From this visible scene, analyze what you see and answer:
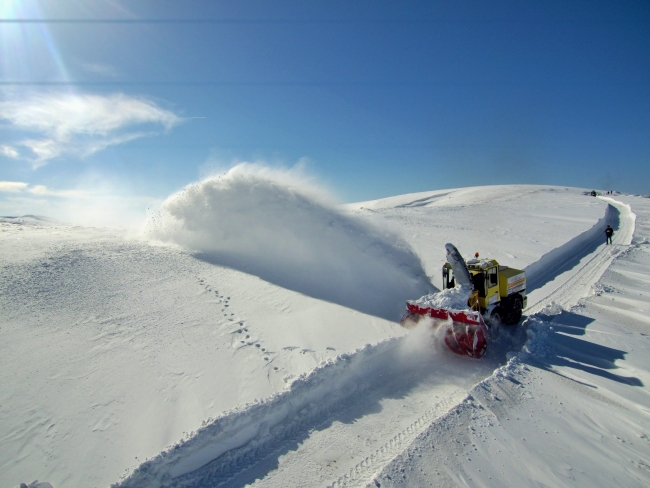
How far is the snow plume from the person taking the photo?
→ 10.2 metres

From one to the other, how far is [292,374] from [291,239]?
6.81m

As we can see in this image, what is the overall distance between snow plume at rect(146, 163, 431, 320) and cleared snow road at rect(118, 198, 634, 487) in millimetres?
2447

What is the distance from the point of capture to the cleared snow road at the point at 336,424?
4.27 metres

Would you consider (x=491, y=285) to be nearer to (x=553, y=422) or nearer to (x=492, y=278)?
(x=492, y=278)

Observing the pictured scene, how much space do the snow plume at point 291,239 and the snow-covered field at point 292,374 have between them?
0.30 feet

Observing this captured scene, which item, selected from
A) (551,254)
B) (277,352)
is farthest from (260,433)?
(551,254)

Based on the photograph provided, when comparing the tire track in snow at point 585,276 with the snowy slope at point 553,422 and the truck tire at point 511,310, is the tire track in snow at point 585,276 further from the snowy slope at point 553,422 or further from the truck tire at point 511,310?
the snowy slope at point 553,422

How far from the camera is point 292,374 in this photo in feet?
19.2

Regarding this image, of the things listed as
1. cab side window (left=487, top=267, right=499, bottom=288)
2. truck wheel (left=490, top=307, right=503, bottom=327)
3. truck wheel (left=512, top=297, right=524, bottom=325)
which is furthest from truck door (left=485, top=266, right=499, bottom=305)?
truck wheel (left=512, top=297, right=524, bottom=325)

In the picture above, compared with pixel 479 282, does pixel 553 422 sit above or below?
below

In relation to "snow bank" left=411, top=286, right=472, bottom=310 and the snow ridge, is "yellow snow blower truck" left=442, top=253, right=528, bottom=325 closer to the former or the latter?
"snow bank" left=411, top=286, right=472, bottom=310

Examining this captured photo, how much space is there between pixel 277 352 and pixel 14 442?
12.1 feet

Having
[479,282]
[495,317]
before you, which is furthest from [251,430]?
[495,317]

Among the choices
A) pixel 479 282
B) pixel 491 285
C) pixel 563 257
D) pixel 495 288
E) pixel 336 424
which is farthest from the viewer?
pixel 563 257
